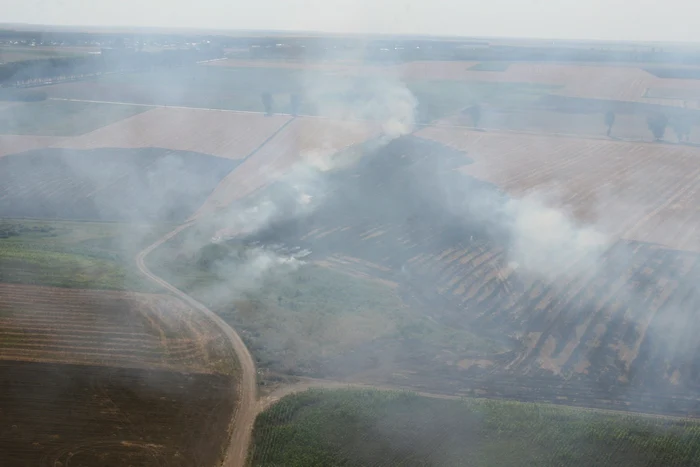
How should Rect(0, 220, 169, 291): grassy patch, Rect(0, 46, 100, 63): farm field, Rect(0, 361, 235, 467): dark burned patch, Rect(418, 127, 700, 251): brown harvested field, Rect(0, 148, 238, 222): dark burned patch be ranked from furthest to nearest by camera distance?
Rect(0, 46, 100, 63): farm field
Rect(0, 148, 238, 222): dark burned patch
Rect(418, 127, 700, 251): brown harvested field
Rect(0, 220, 169, 291): grassy patch
Rect(0, 361, 235, 467): dark burned patch

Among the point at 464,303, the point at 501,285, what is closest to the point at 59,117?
the point at 464,303

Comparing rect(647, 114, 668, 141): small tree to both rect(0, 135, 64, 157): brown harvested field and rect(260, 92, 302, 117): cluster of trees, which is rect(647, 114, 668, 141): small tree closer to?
rect(260, 92, 302, 117): cluster of trees

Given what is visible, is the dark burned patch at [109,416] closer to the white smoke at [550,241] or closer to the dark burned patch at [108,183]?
the white smoke at [550,241]

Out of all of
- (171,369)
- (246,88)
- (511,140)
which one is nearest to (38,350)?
(171,369)

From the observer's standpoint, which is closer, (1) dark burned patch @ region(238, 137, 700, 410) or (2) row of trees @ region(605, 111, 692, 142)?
(1) dark burned patch @ region(238, 137, 700, 410)

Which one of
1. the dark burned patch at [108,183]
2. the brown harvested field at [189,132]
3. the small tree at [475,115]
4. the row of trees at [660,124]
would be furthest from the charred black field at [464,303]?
the row of trees at [660,124]

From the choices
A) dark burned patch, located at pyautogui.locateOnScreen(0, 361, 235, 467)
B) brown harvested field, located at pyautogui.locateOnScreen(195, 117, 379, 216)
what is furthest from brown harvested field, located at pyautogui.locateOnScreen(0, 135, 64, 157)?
dark burned patch, located at pyautogui.locateOnScreen(0, 361, 235, 467)
